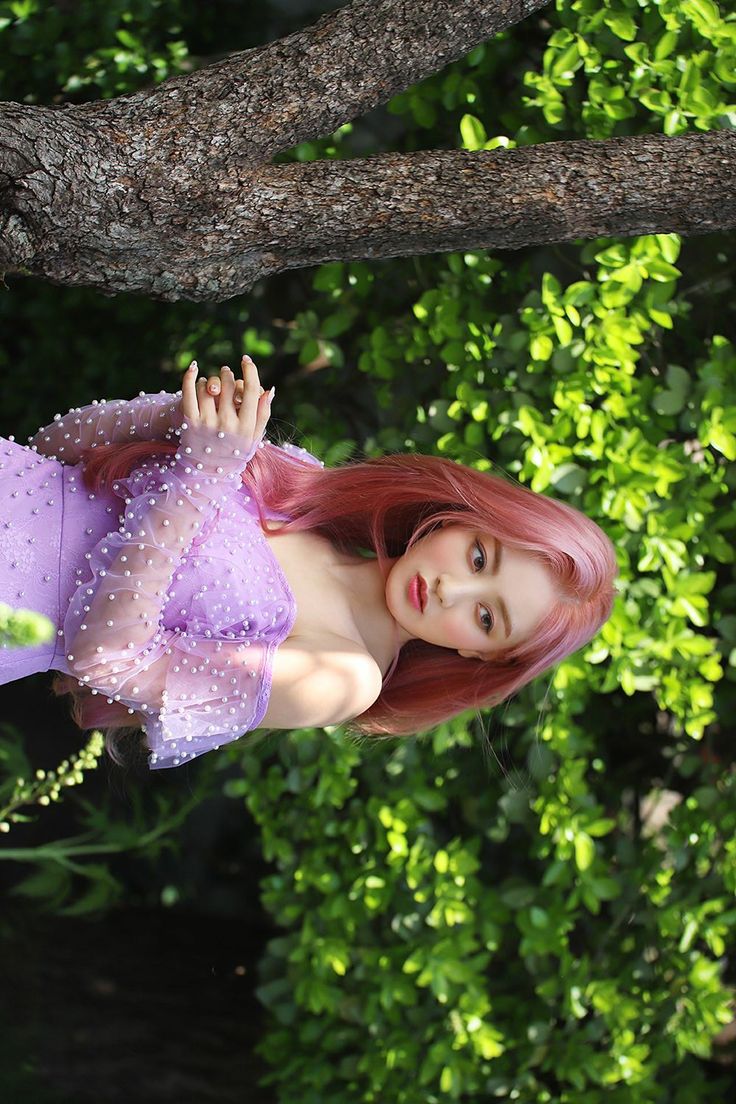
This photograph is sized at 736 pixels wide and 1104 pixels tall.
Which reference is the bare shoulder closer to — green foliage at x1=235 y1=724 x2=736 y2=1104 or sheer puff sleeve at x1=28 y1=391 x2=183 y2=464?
sheer puff sleeve at x1=28 y1=391 x2=183 y2=464

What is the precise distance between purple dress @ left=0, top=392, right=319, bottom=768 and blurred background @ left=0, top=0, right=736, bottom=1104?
0.39 metres

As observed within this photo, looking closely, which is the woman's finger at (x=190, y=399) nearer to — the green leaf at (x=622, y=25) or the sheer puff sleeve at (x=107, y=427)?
the sheer puff sleeve at (x=107, y=427)

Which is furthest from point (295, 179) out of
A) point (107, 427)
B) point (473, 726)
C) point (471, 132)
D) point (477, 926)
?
point (477, 926)

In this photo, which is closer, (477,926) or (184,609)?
(184,609)

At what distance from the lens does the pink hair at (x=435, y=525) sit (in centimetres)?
152

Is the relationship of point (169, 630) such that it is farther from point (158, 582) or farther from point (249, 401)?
point (249, 401)

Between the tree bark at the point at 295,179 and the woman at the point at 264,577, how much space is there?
16cm

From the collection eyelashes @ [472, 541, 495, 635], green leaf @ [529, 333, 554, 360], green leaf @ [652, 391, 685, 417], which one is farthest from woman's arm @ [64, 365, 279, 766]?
green leaf @ [652, 391, 685, 417]

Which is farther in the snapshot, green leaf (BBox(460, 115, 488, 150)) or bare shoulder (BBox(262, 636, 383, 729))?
green leaf (BBox(460, 115, 488, 150))

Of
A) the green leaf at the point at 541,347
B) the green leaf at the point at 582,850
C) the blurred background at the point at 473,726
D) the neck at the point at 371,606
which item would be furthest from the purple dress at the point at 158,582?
the green leaf at the point at 582,850

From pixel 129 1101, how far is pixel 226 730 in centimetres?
167

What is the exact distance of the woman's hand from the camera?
1.27 m

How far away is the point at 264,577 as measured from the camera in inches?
55.5

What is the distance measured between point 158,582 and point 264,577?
158mm
